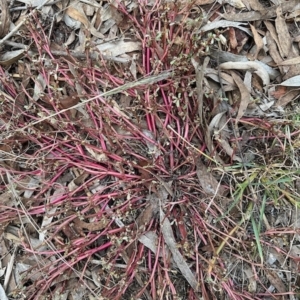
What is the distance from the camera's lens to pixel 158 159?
1368 millimetres

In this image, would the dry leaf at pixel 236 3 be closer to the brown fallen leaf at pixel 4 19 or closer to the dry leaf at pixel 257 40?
the dry leaf at pixel 257 40

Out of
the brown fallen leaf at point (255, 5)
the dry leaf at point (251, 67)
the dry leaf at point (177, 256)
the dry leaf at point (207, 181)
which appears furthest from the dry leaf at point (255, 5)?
the dry leaf at point (177, 256)

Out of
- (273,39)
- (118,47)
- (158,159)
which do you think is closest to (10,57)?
(118,47)

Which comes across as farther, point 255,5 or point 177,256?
point 255,5

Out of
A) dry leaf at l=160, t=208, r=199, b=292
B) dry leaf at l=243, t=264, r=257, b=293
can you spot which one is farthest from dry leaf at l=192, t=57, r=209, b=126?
dry leaf at l=243, t=264, r=257, b=293

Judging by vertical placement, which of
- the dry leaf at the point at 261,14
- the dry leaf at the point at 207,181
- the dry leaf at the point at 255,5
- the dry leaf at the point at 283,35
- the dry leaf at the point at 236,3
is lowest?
the dry leaf at the point at 207,181

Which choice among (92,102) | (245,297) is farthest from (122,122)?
(245,297)

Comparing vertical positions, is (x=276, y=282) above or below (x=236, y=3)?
below

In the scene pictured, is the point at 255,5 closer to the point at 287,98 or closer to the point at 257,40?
the point at 257,40

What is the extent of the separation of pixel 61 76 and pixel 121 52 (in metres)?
0.20

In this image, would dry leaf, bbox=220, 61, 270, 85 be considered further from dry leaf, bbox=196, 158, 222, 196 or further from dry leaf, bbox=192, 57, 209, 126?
dry leaf, bbox=196, 158, 222, 196

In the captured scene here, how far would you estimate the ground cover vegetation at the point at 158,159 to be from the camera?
137 cm

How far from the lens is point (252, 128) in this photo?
55.7 inches

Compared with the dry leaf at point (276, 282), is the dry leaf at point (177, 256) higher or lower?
higher
